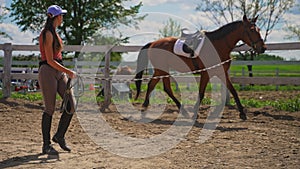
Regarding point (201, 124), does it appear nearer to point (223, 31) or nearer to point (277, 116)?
point (277, 116)

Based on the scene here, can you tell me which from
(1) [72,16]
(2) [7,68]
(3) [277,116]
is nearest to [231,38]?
(3) [277,116]

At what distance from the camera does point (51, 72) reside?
4.79 metres

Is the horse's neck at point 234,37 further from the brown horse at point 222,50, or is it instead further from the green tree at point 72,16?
the green tree at point 72,16

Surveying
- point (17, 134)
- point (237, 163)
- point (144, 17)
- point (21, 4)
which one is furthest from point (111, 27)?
point (237, 163)

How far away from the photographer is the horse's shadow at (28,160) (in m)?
4.29

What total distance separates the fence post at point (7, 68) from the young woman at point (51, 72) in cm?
581

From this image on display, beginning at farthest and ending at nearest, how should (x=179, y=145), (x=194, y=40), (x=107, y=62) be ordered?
(x=107, y=62) < (x=194, y=40) < (x=179, y=145)

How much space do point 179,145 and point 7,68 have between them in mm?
6521

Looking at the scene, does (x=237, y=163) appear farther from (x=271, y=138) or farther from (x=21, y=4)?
(x=21, y=4)

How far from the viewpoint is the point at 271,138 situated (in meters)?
5.77

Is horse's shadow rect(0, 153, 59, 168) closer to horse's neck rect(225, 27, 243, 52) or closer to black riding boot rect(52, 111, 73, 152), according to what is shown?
black riding boot rect(52, 111, 73, 152)

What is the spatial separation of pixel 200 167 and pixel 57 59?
7.22ft

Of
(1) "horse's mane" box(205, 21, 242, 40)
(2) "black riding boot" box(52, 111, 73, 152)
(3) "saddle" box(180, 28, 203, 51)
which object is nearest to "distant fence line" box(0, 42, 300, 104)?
(1) "horse's mane" box(205, 21, 242, 40)

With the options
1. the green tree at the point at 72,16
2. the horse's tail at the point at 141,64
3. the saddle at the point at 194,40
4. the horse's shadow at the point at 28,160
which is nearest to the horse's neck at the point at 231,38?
the saddle at the point at 194,40
